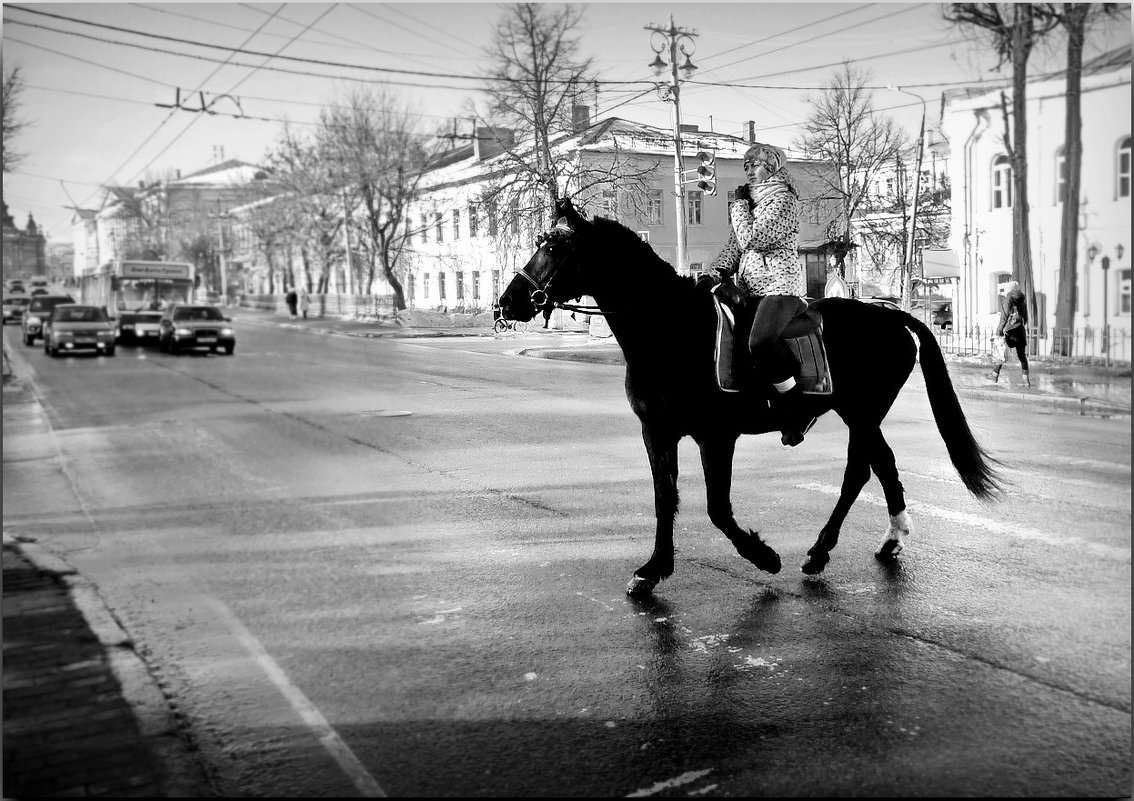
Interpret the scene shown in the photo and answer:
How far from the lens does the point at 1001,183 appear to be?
4133mm

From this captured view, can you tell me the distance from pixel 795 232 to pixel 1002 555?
188cm

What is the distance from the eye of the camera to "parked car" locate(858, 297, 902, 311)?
4.81m

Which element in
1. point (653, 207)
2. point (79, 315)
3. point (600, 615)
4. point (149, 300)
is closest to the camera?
point (600, 615)

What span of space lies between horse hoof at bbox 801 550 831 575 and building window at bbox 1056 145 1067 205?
2039mm

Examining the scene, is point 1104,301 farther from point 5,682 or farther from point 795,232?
point 5,682

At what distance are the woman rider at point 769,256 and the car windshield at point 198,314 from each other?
2313cm

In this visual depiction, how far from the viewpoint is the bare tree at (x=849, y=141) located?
4.65 metres

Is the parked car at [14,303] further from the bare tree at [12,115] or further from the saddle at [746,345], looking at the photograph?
the saddle at [746,345]

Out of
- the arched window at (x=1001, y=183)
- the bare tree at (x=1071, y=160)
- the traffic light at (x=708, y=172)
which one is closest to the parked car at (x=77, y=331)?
the traffic light at (x=708, y=172)

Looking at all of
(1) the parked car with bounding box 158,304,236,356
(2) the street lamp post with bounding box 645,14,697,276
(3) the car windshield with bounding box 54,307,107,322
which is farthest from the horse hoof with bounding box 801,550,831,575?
(3) the car windshield with bounding box 54,307,107,322

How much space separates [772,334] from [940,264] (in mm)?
1056

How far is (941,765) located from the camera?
2848mm

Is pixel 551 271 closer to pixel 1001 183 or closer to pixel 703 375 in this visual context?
pixel 703 375

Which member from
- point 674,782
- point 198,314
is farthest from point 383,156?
point 674,782
